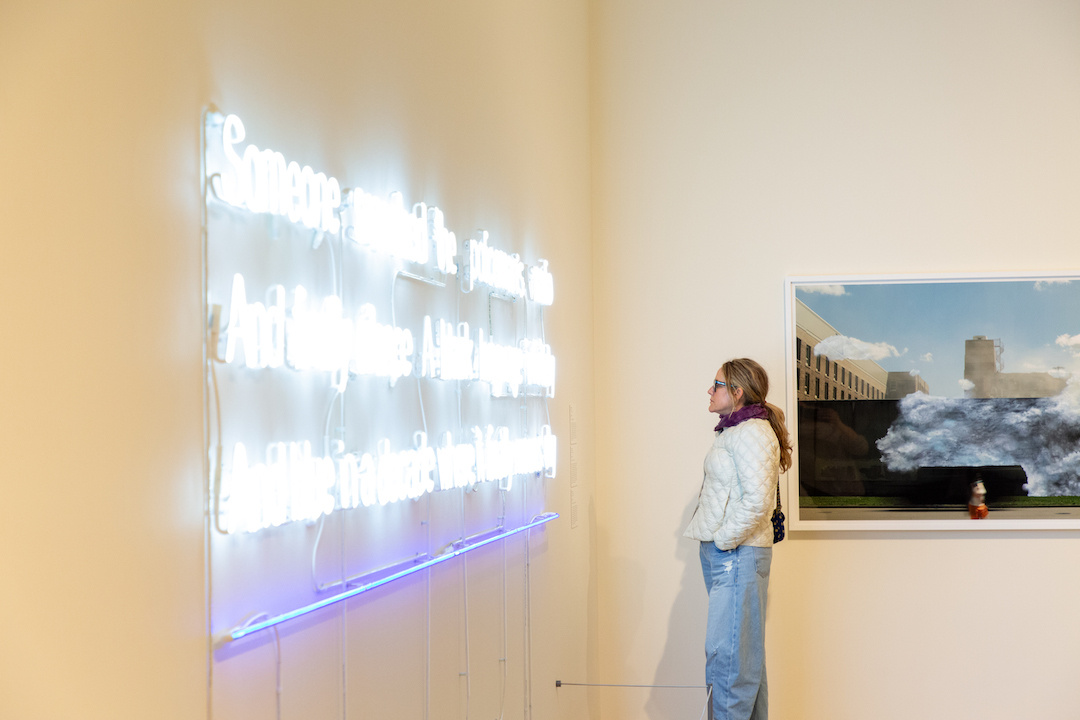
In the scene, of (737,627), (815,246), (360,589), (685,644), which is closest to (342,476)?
(360,589)

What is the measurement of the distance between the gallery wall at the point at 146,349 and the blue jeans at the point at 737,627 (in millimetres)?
1501

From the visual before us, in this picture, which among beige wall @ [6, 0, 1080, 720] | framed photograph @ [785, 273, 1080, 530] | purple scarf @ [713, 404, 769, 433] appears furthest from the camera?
framed photograph @ [785, 273, 1080, 530]

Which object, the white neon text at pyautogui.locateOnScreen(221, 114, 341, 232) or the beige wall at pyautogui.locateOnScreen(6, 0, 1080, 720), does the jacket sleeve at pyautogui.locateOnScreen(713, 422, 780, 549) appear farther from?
the white neon text at pyautogui.locateOnScreen(221, 114, 341, 232)

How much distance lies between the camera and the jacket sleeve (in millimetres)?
3566

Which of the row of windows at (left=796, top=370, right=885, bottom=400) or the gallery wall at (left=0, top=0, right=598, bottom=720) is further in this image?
the row of windows at (left=796, top=370, right=885, bottom=400)

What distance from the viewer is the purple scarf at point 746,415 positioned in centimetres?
368

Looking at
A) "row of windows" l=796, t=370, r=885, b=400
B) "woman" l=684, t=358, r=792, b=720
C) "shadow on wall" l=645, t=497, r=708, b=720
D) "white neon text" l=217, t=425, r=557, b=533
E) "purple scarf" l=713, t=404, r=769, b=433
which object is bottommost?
"shadow on wall" l=645, t=497, r=708, b=720

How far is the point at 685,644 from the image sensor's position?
4660mm

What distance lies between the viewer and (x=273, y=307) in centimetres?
174

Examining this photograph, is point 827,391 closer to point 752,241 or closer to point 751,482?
point 752,241

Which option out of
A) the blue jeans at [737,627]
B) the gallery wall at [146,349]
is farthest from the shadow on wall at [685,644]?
the gallery wall at [146,349]

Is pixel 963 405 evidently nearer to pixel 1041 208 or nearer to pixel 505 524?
pixel 1041 208

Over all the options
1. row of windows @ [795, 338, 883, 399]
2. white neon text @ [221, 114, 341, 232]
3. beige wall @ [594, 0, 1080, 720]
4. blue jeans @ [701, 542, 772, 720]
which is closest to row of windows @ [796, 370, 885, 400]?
row of windows @ [795, 338, 883, 399]

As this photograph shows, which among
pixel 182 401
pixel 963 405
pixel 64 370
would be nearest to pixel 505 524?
pixel 182 401
